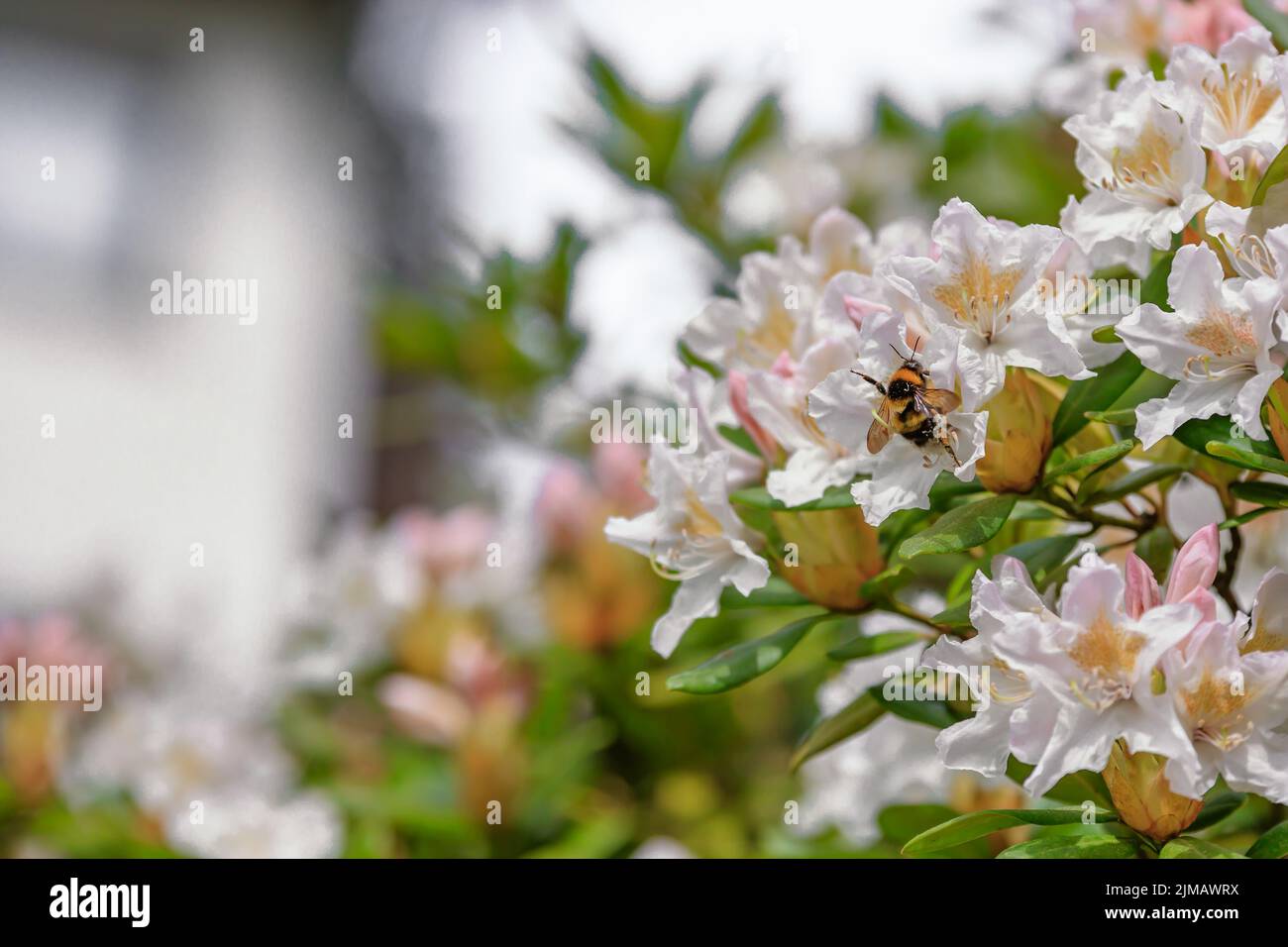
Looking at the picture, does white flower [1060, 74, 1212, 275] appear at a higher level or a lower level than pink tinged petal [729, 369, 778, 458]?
higher

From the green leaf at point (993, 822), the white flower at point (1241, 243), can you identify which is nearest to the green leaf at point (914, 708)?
the green leaf at point (993, 822)

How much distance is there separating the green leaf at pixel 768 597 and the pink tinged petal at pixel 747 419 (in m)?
0.09

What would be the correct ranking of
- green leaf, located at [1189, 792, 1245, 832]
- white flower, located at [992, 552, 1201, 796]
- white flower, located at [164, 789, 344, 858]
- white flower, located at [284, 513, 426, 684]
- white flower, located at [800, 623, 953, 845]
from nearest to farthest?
white flower, located at [992, 552, 1201, 796] < green leaf, located at [1189, 792, 1245, 832] < white flower, located at [800, 623, 953, 845] < white flower, located at [164, 789, 344, 858] < white flower, located at [284, 513, 426, 684]

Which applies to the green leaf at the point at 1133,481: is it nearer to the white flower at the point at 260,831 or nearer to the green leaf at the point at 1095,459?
the green leaf at the point at 1095,459

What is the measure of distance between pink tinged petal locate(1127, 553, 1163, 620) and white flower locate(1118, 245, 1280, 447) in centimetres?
6

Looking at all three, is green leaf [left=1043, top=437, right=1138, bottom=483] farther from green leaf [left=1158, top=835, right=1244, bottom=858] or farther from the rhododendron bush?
green leaf [left=1158, top=835, right=1244, bottom=858]

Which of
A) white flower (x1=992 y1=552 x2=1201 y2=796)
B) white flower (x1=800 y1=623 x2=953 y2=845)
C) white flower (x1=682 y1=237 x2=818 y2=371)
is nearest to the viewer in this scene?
white flower (x1=992 y1=552 x2=1201 y2=796)

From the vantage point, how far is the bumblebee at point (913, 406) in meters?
0.60

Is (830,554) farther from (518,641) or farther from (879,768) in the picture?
(518,641)

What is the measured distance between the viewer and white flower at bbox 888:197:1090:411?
60cm

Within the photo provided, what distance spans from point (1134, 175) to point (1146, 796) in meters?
0.33

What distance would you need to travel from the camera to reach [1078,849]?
0.60 m

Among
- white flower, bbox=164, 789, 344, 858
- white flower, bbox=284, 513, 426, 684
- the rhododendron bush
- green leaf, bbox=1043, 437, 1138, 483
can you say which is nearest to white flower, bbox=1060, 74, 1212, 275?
the rhododendron bush
